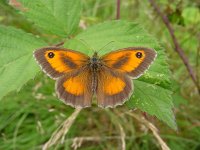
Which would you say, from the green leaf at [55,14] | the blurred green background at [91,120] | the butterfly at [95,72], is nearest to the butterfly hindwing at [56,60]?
the butterfly at [95,72]

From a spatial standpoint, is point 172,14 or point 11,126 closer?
point 172,14

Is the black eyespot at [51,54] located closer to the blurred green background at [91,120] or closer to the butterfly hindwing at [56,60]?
the butterfly hindwing at [56,60]

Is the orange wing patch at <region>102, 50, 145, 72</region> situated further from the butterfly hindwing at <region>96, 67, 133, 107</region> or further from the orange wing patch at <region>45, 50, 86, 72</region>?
the orange wing patch at <region>45, 50, 86, 72</region>

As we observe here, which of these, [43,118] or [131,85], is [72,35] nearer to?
[131,85]

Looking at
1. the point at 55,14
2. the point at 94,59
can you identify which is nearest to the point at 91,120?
the point at 55,14

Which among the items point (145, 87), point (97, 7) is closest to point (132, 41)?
point (145, 87)

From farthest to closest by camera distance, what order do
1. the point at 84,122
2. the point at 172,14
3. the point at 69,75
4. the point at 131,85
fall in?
the point at 84,122
the point at 172,14
the point at 69,75
the point at 131,85
